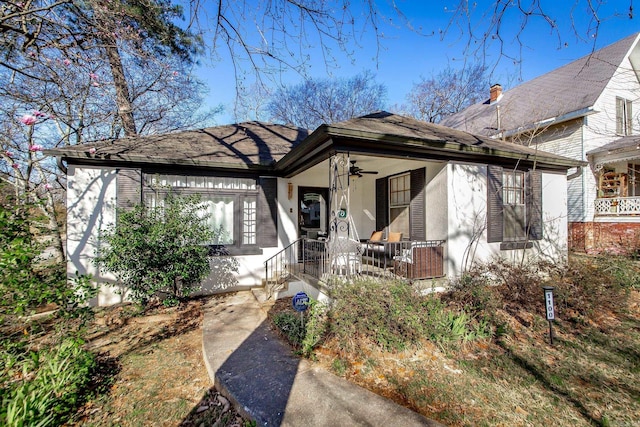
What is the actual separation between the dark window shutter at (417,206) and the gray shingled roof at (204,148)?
3.53 meters

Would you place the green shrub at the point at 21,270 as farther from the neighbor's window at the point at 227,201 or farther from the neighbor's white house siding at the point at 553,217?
the neighbor's white house siding at the point at 553,217

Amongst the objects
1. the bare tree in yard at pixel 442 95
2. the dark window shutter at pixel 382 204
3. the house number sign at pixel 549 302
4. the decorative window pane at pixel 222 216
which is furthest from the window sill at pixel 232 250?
the bare tree in yard at pixel 442 95

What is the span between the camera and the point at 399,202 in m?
7.73

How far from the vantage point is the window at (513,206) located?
6.60m

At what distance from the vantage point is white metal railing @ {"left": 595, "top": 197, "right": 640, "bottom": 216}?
10.5 metres

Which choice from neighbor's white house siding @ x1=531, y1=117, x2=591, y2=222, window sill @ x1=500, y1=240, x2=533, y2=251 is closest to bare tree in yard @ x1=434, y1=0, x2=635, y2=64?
window sill @ x1=500, y1=240, x2=533, y2=251

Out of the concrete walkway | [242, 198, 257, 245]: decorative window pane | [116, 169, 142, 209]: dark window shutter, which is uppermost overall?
[116, 169, 142, 209]: dark window shutter

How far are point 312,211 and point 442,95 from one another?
17.1 metres

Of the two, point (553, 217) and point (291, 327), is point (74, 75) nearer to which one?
point (291, 327)

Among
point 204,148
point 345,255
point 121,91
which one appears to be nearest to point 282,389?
point 345,255

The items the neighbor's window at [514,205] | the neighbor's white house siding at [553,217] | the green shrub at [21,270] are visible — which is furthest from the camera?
the neighbor's white house siding at [553,217]

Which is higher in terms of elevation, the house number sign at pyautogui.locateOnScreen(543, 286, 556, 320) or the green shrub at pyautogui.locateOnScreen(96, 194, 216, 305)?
the green shrub at pyautogui.locateOnScreen(96, 194, 216, 305)

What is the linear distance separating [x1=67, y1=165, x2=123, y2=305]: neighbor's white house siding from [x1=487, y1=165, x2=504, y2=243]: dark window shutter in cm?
815

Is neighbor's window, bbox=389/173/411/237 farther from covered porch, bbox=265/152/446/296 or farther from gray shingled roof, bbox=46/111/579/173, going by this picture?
gray shingled roof, bbox=46/111/579/173
